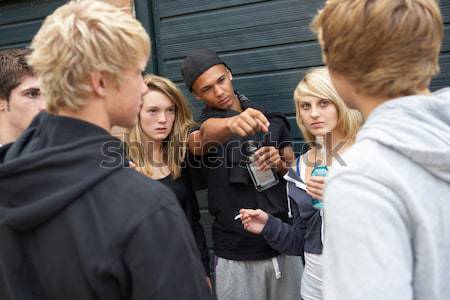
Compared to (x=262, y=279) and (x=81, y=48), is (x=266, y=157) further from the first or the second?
(x=81, y=48)

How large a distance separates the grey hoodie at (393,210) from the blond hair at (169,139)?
1719mm

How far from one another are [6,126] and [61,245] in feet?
4.49

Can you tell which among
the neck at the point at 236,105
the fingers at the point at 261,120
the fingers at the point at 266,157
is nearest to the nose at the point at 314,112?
the fingers at the point at 266,157

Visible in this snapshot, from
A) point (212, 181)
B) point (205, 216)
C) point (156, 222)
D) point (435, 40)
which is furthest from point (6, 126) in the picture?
point (435, 40)

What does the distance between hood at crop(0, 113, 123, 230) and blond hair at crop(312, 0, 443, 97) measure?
637 mm

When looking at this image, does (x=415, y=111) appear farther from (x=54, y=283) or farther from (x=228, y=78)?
(x=228, y=78)

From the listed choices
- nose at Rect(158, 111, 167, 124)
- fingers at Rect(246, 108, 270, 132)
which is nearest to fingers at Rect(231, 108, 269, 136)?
fingers at Rect(246, 108, 270, 132)

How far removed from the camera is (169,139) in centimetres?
276

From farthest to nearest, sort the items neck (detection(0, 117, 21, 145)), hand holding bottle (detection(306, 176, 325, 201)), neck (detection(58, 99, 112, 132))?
1. neck (detection(0, 117, 21, 145))
2. hand holding bottle (detection(306, 176, 325, 201))
3. neck (detection(58, 99, 112, 132))

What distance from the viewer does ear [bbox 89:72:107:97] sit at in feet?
3.90

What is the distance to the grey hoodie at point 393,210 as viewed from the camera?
0.97 m

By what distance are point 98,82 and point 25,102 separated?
3.97 feet

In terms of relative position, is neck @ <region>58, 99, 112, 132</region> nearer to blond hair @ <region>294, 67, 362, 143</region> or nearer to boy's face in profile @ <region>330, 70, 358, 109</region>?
boy's face in profile @ <region>330, 70, 358, 109</region>

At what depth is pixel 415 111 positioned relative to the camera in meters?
1.04
